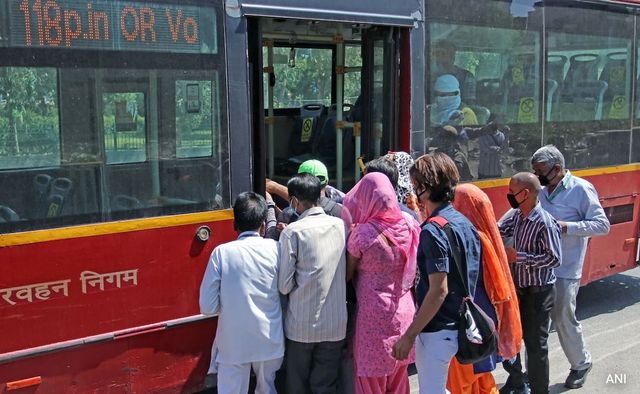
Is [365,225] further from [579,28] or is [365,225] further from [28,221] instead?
[579,28]

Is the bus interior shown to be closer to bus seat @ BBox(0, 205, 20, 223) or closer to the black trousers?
the black trousers

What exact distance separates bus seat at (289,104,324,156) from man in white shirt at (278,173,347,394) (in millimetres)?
3213

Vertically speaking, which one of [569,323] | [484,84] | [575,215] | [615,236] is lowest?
[569,323]

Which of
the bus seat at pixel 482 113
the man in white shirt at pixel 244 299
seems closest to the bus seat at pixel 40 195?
the man in white shirt at pixel 244 299

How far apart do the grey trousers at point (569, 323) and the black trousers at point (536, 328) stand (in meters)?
0.51

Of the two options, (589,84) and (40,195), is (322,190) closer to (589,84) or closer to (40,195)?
(40,195)

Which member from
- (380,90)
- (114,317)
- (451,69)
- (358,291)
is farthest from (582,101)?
(114,317)

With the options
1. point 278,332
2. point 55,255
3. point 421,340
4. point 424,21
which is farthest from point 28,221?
point 424,21

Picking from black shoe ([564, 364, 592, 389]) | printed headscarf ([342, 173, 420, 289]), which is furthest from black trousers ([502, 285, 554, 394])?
printed headscarf ([342, 173, 420, 289])

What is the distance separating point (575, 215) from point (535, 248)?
0.82m

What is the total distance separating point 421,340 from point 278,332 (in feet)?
2.42

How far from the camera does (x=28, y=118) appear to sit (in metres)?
3.34

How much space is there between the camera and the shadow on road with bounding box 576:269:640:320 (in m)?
6.61

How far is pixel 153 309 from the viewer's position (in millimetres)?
3746
